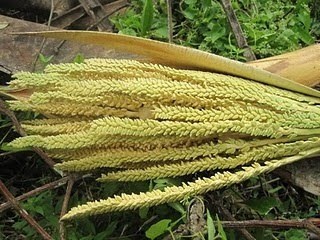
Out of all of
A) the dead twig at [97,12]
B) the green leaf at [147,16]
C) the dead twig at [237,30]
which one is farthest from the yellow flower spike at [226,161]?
the dead twig at [97,12]

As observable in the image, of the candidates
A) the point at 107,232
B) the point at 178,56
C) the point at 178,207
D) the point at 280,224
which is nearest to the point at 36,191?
the point at 107,232

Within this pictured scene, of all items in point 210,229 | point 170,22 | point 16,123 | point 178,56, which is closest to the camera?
point 210,229

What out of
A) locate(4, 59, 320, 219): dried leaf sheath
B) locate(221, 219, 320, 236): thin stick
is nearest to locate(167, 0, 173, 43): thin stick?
locate(4, 59, 320, 219): dried leaf sheath

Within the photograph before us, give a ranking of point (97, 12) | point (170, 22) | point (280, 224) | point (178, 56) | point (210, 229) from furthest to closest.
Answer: point (97, 12) < point (170, 22) < point (178, 56) < point (280, 224) < point (210, 229)

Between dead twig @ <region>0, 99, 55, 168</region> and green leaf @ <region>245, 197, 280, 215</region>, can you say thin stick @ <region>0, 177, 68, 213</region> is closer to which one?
dead twig @ <region>0, 99, 55, 168</region>

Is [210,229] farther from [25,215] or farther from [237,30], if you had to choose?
[237,30]

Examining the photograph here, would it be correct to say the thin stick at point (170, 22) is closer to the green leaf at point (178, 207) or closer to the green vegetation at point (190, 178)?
the green vegetation at point (190, 178)

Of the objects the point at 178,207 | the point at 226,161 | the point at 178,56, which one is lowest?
the point at 178,207
